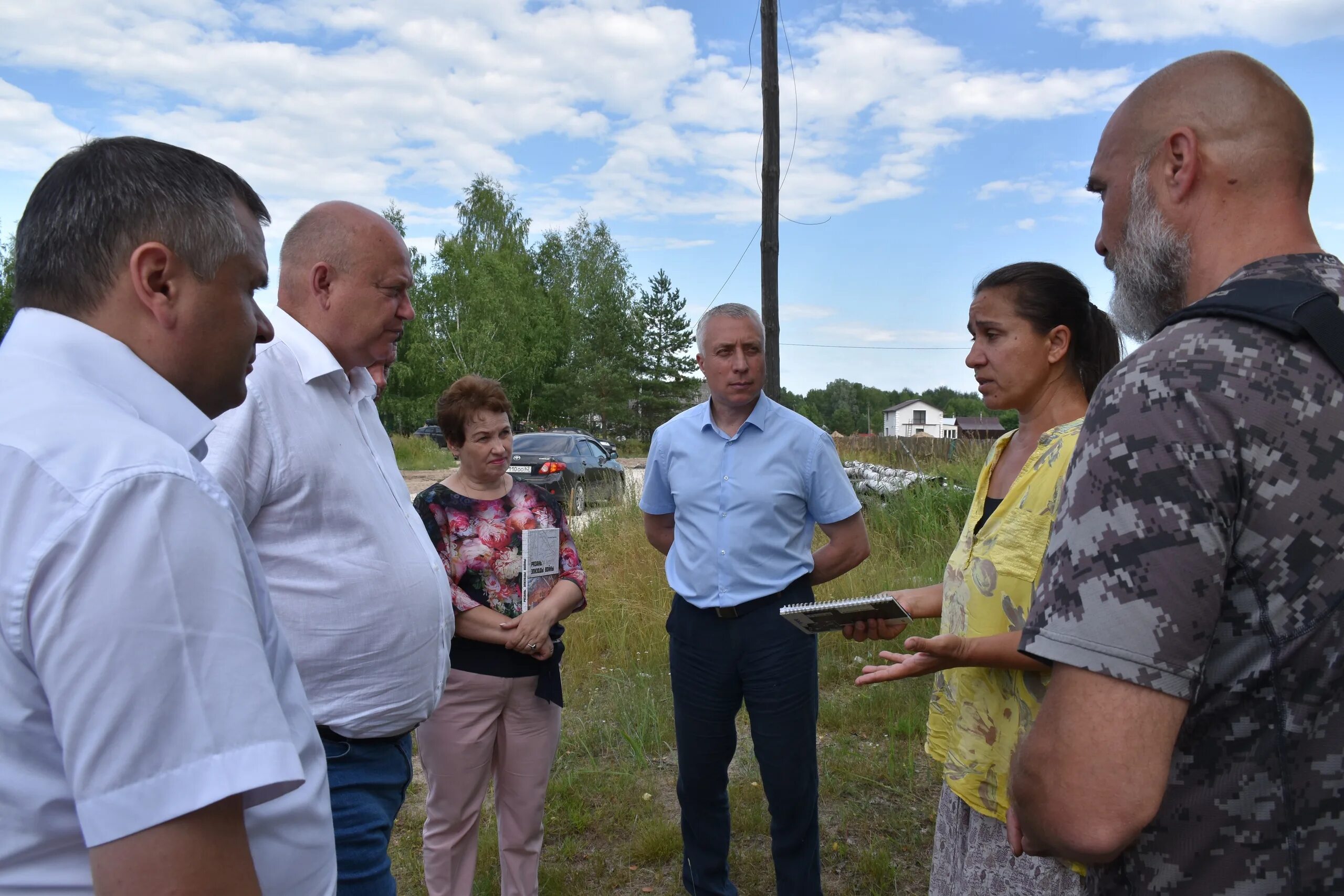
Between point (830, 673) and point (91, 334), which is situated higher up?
point (91, 334)

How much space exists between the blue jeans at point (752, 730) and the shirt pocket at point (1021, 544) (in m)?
1.30

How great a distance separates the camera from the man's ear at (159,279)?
105 cm

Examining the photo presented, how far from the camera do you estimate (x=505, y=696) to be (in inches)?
124

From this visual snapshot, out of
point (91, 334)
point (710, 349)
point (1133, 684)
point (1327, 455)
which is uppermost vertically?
point (710, 349)

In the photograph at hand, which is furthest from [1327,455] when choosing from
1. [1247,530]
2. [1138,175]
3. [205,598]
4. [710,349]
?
[710,349]

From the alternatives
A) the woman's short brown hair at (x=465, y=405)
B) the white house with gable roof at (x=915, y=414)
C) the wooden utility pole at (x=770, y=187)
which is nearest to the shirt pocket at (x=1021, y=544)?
the woman's short brown hair at (x=465, y=405)

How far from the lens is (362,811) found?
77.2 inches

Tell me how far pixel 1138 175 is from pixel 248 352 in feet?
4.51

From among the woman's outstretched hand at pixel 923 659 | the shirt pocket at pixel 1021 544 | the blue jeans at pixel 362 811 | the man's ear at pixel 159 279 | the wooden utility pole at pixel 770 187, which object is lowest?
the blue jeans at pixel 362 811

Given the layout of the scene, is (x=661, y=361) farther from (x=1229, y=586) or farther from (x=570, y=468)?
(x=1229, y=586)

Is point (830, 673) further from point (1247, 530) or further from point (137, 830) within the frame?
point (137, 830)

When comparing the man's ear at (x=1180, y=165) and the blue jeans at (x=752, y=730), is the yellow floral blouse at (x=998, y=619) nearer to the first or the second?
the man's ear at (x=1180, y=165)

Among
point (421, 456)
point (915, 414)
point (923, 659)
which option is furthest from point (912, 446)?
point (915, 414)

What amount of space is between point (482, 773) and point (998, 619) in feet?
6.66
